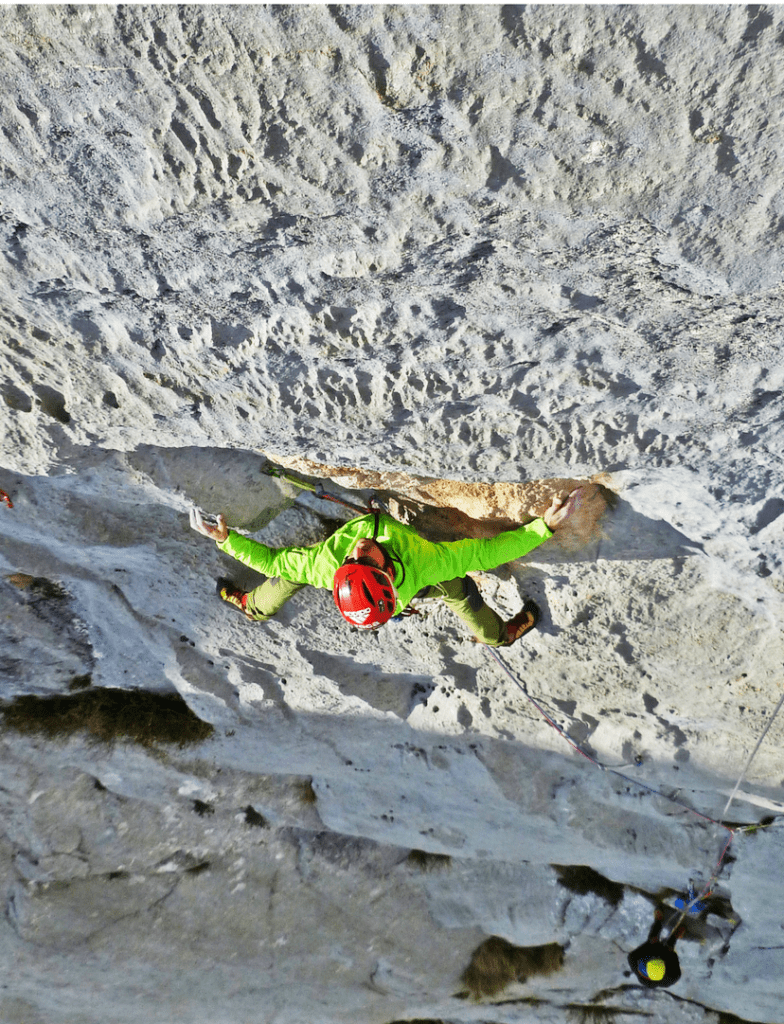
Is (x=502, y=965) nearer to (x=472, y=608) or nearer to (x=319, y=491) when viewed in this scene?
(x=472, y=608)

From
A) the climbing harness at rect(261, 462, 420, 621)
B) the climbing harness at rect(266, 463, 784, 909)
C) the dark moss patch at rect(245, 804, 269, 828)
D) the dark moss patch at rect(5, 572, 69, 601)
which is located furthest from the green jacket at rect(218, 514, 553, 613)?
the dark moss patch at rect(245, 804, 269, 828)

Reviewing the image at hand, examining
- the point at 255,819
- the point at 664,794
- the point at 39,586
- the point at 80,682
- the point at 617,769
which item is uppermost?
the point at 39,586

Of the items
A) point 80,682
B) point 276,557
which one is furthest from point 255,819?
point 276,557

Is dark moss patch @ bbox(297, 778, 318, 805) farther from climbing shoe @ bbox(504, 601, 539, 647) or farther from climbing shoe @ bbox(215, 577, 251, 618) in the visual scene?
climbing shoe @ bbox(504, 601, 539, 647)

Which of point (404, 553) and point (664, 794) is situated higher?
point (404, 553)

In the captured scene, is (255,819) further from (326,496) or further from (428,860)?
(326,496)

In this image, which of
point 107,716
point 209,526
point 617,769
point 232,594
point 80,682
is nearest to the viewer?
point 209,526

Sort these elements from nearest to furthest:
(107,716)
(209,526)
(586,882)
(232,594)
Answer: (209,526)
(232,594)
(586,882)
(107,716)

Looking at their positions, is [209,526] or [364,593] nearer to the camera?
[364,593]
